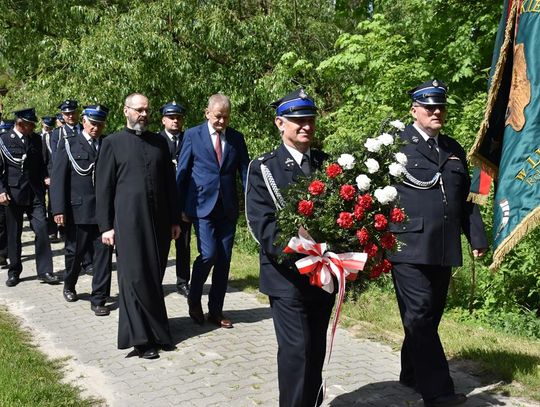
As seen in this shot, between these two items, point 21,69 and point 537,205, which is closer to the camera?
point 537,205

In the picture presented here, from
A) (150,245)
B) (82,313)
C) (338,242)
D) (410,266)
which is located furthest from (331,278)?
(82,313)

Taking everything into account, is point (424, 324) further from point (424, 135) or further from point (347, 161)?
point (347, 161)

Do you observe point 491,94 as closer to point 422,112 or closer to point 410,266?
point 422,112

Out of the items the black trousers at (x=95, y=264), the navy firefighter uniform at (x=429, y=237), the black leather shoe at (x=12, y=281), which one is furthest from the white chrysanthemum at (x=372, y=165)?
the black leather shoe at (x=12, y=281)

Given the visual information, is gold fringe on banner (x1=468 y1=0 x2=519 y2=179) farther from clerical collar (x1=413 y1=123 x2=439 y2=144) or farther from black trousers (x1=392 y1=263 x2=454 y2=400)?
black trousers (x1=392 y1=263 x2=454 y2=400)

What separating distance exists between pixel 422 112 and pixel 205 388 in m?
2.64

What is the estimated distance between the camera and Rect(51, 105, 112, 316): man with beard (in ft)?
26.2

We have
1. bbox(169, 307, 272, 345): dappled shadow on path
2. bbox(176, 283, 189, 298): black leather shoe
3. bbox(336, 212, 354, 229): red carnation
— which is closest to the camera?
bbox(336, 212, 354, 229): red carnation

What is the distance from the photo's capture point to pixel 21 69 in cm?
1770

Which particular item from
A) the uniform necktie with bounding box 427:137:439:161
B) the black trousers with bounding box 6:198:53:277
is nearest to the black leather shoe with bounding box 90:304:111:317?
the black trousers with bounding box 6:198:53:277

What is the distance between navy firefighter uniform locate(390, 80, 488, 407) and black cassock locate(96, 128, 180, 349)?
230cm

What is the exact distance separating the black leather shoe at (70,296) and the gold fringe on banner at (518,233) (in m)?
5.36

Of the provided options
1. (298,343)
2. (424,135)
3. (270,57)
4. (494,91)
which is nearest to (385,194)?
(298,343)

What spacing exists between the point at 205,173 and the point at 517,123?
3.43 meters
